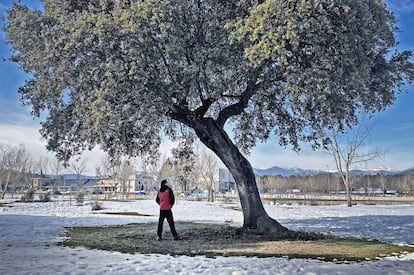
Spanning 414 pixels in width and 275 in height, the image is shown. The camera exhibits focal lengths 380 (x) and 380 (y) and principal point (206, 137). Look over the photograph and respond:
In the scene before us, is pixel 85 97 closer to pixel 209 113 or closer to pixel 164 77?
pixel 164 77

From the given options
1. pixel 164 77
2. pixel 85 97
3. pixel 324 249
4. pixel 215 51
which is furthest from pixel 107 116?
pixel 324 249

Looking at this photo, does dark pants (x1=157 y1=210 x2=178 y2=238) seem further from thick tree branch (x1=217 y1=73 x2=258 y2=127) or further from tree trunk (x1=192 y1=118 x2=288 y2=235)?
thick tree branch (x1=217 y1=73 x2=258 y2=127)

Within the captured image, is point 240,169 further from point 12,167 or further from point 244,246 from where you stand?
point 12,167

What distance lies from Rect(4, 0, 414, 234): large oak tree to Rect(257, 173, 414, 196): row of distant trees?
61.8 metres

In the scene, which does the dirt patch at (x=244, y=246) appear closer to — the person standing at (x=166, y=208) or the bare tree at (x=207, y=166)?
the person standing at (x=166, y=208)

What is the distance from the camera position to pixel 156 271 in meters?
6.50

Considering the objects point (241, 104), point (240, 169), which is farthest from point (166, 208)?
point (241, 104)

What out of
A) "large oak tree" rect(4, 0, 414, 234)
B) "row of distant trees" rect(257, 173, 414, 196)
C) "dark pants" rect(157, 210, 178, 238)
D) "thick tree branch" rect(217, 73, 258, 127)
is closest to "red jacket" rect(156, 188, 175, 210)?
"dark pants" rect(157, 210, 178, 238)

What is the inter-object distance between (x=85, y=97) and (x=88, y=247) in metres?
3.93

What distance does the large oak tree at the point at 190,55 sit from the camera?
916cm

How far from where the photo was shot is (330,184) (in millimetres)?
81625

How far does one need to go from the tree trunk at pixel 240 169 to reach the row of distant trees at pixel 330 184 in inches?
2336

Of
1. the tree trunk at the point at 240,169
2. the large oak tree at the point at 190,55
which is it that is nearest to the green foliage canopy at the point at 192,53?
the large oak tree at the point at 190,55

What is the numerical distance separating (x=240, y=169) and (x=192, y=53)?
15.3 ft
